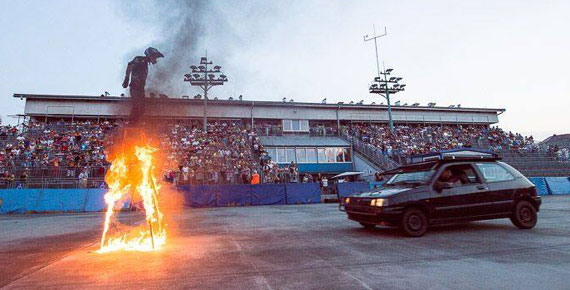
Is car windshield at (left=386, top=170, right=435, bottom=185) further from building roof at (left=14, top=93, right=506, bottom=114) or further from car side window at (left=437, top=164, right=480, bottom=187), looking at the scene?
building roof at (left=14, top=93, right=506, bottom=114)

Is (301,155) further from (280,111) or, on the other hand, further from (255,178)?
(255,178)

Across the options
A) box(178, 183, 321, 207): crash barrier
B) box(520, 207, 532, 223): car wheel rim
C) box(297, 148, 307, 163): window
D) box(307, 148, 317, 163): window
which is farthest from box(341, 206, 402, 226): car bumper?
box(307, 148, 317, 163): window

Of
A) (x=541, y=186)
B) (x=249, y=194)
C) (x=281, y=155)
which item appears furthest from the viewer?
(x=281, y=155)

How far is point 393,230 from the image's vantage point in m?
7.38

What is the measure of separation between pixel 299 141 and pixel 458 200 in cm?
2671

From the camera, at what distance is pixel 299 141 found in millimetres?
33250

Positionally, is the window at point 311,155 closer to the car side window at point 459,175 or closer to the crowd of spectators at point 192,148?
the crowd of spectators at point 192,148

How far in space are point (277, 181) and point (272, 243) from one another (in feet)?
54.6

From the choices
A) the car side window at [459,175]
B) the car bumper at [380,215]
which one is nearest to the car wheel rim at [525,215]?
the car side window at [459,175]

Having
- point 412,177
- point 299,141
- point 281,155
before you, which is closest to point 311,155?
point 299,141

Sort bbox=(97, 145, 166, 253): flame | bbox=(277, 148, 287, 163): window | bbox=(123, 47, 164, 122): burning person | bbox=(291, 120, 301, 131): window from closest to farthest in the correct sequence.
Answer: bbox=(123, 47, 164, 122): burning person < bbox=(97, 145, 166, 253): flame < bbox=(277, 148, 287, 163): window < bbox=(291, 120, 301, 131): window

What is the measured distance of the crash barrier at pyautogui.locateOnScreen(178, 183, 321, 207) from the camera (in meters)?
18.7

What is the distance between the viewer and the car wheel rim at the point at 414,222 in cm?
643

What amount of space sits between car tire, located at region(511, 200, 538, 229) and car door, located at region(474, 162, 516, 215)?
0.77ft
